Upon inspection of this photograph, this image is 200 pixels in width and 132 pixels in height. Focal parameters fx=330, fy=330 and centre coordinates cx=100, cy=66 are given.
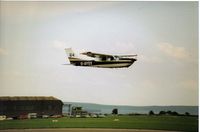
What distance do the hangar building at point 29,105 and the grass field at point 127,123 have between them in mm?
75

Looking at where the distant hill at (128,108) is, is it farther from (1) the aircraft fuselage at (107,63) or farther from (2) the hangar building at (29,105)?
(1) the aircraft fuselage at (107,63)

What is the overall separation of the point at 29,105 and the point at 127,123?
943 mm

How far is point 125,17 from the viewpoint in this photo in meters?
3.19

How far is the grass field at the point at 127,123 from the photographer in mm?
3104

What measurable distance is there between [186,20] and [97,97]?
1.14m

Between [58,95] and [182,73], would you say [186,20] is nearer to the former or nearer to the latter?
[182,73]

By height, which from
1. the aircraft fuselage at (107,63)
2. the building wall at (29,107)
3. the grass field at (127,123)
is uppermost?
the aircraft fuselage at (107,63)

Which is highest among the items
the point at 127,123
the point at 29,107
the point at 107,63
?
the point at 107,63

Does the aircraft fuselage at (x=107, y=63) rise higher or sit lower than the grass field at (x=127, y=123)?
higher

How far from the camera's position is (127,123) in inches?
124

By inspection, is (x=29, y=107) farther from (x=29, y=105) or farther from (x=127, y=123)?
(x=127, y=123)

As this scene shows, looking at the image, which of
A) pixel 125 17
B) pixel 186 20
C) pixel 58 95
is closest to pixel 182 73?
pixel 186 20

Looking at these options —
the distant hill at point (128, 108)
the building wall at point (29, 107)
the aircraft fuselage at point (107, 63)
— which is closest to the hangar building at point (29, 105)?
the building wall at point (29, 107)

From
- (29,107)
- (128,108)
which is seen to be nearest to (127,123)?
(128,108)
